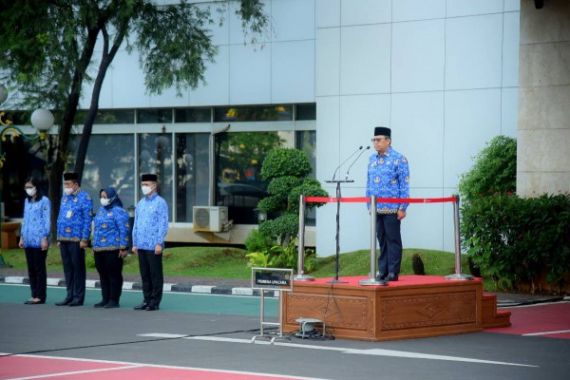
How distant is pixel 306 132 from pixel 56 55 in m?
6.76

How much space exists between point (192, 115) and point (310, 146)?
12.4ft

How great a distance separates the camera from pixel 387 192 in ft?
51.0

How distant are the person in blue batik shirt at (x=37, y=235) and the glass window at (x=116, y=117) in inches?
539

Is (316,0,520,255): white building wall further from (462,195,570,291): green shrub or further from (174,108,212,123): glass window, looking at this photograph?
(174,108,212,123): glass window

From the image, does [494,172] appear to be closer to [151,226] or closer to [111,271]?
[151,226]

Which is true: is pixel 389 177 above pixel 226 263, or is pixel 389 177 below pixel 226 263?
above

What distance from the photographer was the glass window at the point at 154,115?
32562mm

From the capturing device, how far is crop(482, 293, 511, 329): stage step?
15.6 metres

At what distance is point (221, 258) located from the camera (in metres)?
27.2

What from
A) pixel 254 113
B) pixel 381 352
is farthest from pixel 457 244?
pixel 254 113

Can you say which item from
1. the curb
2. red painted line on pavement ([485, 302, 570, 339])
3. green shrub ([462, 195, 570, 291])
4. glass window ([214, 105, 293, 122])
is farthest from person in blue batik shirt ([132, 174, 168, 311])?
glass window ([214, 105, 293, 122])

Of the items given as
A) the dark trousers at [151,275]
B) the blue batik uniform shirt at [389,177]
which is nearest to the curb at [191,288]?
the dark trousers at [151,275]

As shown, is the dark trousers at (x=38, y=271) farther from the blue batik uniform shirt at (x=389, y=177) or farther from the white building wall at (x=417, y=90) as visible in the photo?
the white building wall at (x=417, y=90)

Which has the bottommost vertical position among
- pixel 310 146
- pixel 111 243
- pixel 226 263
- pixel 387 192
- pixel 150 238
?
pixel 226 263
